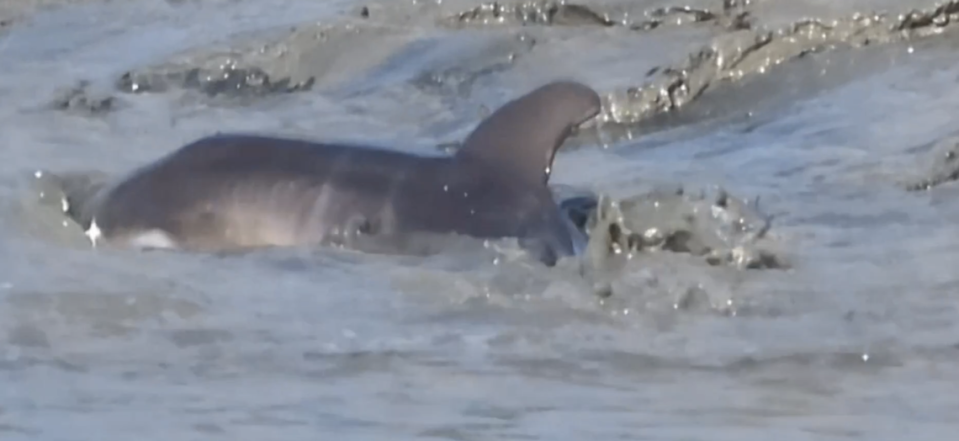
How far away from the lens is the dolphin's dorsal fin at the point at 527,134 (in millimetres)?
5875

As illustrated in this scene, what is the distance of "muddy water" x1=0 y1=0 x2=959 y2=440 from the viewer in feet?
14.0

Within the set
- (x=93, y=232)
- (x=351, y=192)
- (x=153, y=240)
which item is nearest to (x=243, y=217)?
(x=153, y=240)

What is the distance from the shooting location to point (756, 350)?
15.7 feet

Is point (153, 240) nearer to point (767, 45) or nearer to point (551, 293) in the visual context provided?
point (551, 293)

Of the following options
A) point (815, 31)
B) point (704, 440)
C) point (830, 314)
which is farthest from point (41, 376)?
point (815, 31)

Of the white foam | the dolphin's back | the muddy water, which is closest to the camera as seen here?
the muddy water

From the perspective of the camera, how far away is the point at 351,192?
5848 millimetres

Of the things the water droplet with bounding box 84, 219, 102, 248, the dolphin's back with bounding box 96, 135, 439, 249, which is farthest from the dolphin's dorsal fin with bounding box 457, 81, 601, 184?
the water droplet with bounding box 84, 219, 102, 248

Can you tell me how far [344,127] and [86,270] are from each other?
3.38 metres

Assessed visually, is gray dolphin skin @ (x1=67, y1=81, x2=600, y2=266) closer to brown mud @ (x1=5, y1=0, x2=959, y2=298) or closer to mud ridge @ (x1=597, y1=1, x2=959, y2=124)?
brown mud @ (x1=5, y1=0, x2=959, y2=298)

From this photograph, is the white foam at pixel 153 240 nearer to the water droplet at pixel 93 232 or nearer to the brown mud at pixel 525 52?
the water droplet at pixel 93 232

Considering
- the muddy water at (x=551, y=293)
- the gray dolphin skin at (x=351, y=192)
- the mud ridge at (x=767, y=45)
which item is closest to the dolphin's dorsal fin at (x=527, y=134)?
the gray dolphin skin at (x=351, y=192)

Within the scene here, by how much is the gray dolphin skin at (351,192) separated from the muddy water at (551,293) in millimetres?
118

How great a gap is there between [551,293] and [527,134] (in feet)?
2.63
